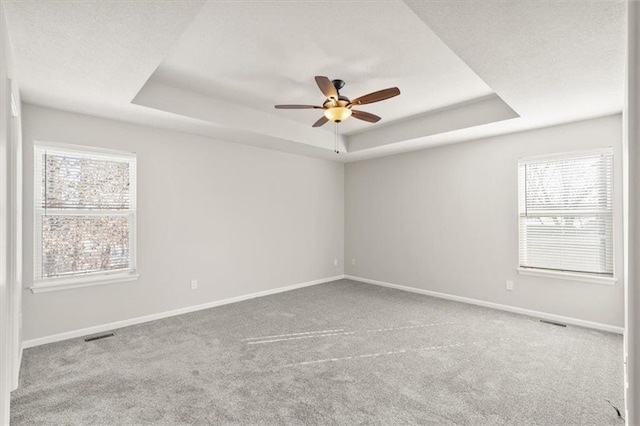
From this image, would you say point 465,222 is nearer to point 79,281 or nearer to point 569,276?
point 569,276

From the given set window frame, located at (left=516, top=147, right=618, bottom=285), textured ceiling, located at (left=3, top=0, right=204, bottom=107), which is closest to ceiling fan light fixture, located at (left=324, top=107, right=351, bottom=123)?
textured ceiling, located at (left=3, top=0, right=204, bottom=107)

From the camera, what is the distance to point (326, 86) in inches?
109

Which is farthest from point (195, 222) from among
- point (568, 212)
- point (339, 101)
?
point (568, 212)

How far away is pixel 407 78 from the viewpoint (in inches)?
132

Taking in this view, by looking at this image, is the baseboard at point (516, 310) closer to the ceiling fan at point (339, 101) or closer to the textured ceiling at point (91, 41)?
the ceiling fan at point (339, 101)

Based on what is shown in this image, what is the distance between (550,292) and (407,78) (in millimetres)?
3172

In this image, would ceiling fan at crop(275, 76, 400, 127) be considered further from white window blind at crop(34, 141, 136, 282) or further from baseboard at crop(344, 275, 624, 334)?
baseboard at crop(344, 275, 624, 334)

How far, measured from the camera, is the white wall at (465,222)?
12.7ft

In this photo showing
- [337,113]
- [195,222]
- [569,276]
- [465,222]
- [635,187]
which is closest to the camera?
[635,187]

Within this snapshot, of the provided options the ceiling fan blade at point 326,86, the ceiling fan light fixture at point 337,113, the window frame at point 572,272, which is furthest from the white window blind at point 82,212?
the window frame at point 572,272

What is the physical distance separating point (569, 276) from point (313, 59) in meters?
3.84

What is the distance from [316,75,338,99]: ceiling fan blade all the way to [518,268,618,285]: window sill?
3373 millimetres

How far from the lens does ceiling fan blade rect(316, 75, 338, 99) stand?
8.67 feet

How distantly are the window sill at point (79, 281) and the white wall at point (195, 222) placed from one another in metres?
0.06
